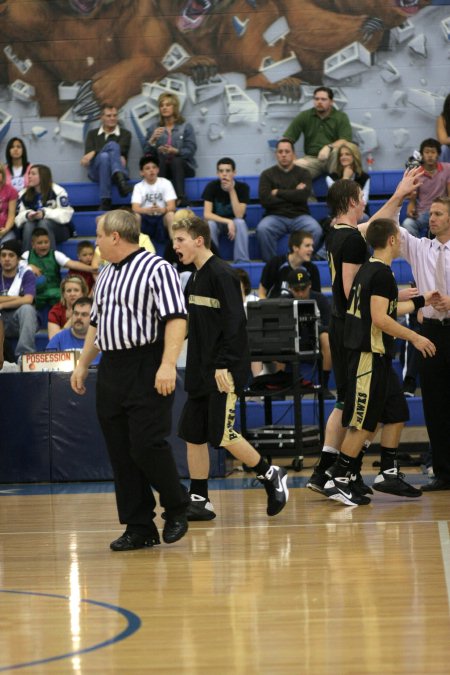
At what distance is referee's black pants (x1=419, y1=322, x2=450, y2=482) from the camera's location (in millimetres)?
8258

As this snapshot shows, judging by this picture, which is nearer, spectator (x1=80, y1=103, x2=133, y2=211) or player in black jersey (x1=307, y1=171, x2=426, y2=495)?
player in black jersey (x1=307, y1=171, x2=426, y2=495)

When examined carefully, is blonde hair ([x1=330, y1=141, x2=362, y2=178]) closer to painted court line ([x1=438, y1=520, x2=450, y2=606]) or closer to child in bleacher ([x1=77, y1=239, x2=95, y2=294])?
child in bleacher ([x1=77, y1=239, x2=95, y2=294])

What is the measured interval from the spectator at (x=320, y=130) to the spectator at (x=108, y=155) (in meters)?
1.95

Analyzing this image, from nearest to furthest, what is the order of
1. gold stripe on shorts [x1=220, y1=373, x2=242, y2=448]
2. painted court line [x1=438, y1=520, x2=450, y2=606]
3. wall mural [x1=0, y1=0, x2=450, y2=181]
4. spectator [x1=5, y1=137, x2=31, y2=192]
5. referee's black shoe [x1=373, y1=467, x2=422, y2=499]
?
painted court line [x1=438, y1=520, x2=450, y2=606] → gold stripe on shorts [x1=220, y1=373, x2=242, y2=448] → referee's black shoe [x1=373, y1=467, x2=422, y2=499] → spectator [x1=5, y1=137, x2=31, y2=192] → wall mural [x1=0, y1=0, x2=450, y2=181]

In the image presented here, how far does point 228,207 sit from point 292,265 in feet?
7.61

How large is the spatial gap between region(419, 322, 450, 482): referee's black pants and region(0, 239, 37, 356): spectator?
450 cm

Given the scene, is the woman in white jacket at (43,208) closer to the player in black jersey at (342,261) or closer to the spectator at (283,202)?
the spectator at (283,202)

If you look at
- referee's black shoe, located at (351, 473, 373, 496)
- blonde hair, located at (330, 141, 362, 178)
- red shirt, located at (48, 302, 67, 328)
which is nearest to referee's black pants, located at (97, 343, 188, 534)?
referee's black shoe, located at (351, 473, 373, 496)

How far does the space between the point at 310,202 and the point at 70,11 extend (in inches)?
157

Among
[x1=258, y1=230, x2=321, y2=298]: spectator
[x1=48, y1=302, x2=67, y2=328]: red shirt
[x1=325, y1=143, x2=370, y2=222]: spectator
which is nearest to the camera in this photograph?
[x1=258, y1=230, x2=321, y2=298]: spectator

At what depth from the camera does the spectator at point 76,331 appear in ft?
33.9

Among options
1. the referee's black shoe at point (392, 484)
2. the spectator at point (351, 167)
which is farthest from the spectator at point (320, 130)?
the referee's black shoe at point (392, 484)

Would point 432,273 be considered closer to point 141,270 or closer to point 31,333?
point 141,270

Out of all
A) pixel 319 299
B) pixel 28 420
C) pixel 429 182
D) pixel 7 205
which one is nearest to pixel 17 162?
pixel 7 205
